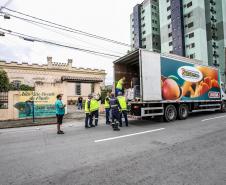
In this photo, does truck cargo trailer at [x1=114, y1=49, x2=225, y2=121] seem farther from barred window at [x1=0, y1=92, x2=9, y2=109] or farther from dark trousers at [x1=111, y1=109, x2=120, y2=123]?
barred window at [x1=0, y1=92, x2=9, y2=109]

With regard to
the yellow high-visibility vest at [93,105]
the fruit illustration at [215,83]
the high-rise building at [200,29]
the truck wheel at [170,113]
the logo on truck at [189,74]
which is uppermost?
the high-rise building at [200,29]

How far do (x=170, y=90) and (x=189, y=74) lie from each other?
7.51 feet

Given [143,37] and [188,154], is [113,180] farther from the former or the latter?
[143,37]

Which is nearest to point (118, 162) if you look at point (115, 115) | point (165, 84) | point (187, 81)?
point (115, 115)

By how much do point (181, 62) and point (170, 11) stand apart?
155ft

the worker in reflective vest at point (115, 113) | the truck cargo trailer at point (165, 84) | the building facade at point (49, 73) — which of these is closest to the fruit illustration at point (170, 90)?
the truck cargo trailer at point (165, 84)

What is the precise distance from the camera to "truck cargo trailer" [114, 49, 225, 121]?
8820mm

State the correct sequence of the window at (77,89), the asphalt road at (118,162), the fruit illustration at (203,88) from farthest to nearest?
the window at (77,89) < the fruit illustration at (203,88) < the asphalt road at (118,162)

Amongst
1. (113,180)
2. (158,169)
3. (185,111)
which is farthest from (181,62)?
(113,180)

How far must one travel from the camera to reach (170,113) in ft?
33.3

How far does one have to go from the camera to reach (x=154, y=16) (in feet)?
194

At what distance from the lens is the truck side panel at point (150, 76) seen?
28.2 feet

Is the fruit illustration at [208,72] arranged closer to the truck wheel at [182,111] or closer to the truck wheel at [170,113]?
the truck wheel at [182,111]

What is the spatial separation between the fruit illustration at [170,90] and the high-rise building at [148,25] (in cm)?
4961
